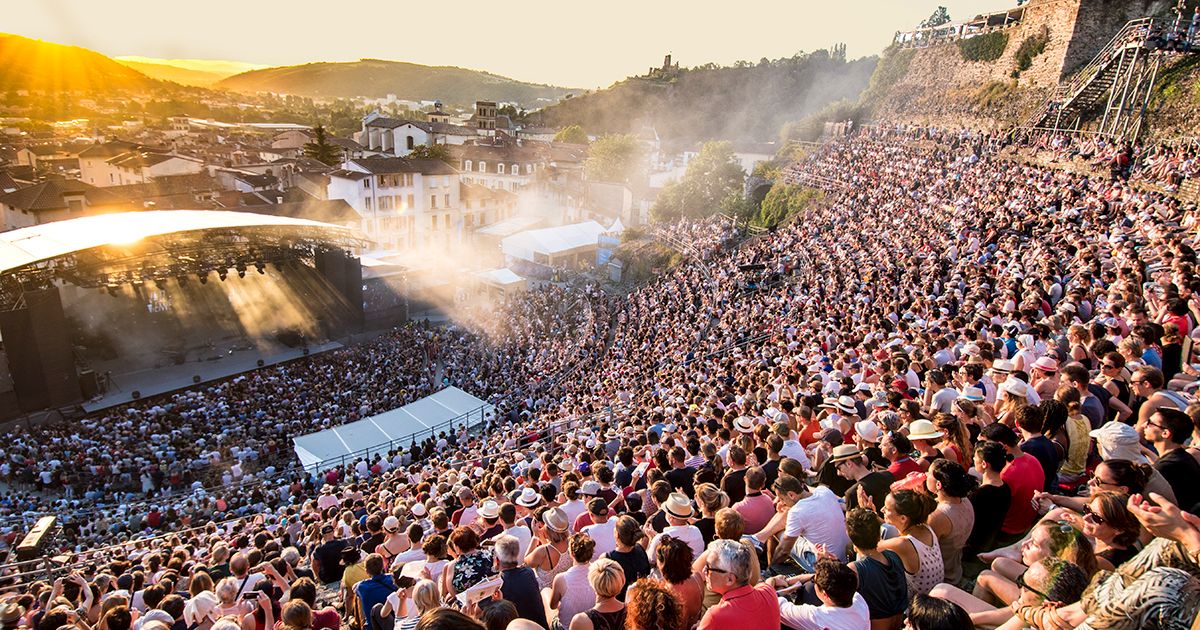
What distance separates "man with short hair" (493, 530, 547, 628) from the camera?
3.72 meters

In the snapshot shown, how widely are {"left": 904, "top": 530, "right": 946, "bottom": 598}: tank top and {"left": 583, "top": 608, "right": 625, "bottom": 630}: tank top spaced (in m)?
1.62

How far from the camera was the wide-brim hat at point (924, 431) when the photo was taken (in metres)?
4.75

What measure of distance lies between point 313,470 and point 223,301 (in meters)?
15.0

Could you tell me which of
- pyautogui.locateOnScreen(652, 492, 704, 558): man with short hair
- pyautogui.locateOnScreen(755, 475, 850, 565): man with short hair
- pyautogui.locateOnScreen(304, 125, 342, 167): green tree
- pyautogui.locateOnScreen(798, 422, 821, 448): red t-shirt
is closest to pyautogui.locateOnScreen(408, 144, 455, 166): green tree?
pyautogui.locateOnScreen(304, 125, 342, 167): green tree

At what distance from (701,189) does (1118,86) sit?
24499 millimetres

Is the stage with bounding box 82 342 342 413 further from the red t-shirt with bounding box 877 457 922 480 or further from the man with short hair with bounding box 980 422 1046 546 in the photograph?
the man with short hair with bounding box 980 422 1046 546

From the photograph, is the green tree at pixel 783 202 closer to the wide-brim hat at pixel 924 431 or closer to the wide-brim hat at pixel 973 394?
the wide-brim hat at pixel 973 394

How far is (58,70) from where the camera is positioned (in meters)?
114

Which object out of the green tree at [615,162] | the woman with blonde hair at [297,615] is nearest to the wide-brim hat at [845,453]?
the woman with blonde hair at [297,615]

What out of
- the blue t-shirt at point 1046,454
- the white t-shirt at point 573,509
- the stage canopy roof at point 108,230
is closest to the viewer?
the blue t-shirt at point 1046,454

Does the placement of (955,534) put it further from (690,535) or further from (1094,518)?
(690,535)

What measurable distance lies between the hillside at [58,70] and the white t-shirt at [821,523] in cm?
12573

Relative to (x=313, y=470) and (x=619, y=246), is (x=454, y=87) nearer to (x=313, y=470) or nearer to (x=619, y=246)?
(x=619, y=246)

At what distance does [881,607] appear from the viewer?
3.21 m
